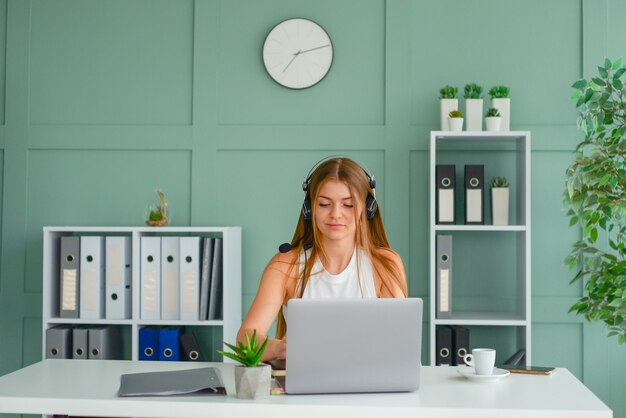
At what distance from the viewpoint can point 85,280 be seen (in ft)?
11.9

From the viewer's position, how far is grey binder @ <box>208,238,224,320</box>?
359 cm

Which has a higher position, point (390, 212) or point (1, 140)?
point (1, 140)

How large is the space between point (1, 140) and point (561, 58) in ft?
9.55

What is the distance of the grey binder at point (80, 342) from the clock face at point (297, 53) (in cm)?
156

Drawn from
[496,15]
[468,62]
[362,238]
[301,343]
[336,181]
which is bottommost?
[301,343]

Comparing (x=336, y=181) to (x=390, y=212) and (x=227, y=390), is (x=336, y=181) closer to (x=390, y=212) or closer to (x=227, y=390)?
(x=227, y=390)

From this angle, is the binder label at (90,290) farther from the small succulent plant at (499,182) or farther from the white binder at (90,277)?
the small succulent plant at (499,182)

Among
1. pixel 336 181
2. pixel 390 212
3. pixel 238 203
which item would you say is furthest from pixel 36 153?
pixel 336 181

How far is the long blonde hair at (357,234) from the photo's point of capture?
7.88 ft

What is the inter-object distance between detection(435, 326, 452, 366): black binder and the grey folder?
167 centimetres

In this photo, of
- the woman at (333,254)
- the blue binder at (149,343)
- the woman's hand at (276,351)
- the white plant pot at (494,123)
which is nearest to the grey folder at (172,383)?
the woman's hand at (276,351)

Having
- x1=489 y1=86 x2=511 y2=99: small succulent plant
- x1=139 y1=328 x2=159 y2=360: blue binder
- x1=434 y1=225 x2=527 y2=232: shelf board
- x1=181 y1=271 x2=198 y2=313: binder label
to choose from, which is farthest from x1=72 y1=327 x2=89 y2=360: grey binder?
x1=489 y1=86 x2=511 y2=99: small succulent plant

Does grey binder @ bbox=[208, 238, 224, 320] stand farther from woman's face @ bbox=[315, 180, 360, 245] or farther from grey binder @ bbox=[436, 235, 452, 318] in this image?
woman's face @ bbox=[315, 180, 360, 245]

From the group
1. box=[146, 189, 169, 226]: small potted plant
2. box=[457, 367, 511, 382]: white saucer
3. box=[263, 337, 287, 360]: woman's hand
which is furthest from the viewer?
box=[146, 189, 169, 226]: small potted plant
